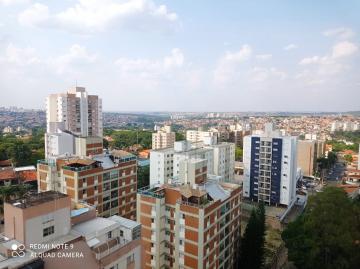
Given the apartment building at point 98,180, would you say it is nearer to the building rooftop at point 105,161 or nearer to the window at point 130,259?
the building rooftop at point 105,161

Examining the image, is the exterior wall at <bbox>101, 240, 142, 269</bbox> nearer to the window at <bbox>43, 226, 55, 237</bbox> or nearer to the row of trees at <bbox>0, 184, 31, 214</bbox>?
the window at <bbox>43, 226, 55, 237</bbox>

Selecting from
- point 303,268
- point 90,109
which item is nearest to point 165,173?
point 303,268

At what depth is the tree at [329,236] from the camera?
1447 centimetres

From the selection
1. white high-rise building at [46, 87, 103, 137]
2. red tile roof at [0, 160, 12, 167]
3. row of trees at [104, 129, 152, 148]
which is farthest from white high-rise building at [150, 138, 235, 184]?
row of trees at [104, 129, 152, 148]

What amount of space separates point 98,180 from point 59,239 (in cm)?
1087

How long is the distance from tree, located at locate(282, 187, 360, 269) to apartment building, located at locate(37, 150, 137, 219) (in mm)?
11608

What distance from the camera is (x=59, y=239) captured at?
9.32 metres

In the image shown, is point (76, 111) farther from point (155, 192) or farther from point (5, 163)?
point (155, 192)

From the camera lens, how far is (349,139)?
89688 millimetres

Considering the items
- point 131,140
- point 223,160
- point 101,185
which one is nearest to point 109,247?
point 101,185

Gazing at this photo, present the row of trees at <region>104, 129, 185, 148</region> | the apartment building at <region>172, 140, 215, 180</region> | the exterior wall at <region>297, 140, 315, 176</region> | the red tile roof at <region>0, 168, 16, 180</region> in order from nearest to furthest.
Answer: the apartment building at <region>172, 140, 215, 180</region>, the red tile roof at <region>0, 168, 16, 180</region>, the exterior wall at <region>297, 140, 315, 176</region>, the row of trees at <region>104, 129, 185, 148</region>

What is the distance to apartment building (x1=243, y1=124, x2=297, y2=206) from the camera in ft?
99.2

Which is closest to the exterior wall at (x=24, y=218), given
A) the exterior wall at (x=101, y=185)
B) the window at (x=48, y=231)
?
the window at (x=48, y=231)

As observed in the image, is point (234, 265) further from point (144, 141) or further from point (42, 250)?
point (144, 141)
